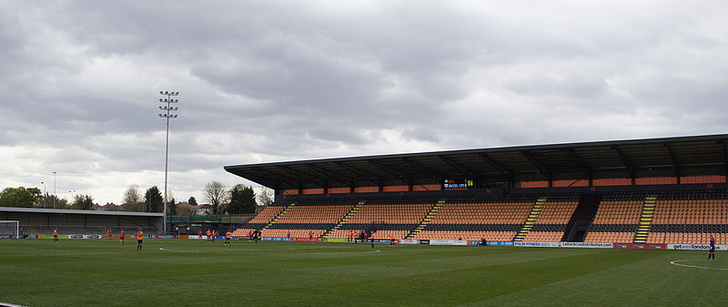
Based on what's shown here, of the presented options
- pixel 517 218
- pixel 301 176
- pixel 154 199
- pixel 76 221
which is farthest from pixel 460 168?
pixel 154 199

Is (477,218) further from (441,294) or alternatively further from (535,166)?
(441,294)

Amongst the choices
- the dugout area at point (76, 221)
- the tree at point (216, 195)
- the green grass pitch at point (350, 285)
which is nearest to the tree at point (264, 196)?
the tree at point (216, 195)

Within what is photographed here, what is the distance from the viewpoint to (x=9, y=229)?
7394cm

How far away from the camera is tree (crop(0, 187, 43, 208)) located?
131 m

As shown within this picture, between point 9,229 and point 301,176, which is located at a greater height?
point 301,176

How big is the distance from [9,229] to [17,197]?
67260mm

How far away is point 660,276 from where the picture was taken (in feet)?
70.6

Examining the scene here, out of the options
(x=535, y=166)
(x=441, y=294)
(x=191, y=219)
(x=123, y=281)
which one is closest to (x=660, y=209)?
(x=535, y=166)

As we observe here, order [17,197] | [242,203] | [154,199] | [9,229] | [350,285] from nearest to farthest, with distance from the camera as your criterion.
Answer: [350,285]
[9,229]
[17,197]
[242,203]
[154,199]

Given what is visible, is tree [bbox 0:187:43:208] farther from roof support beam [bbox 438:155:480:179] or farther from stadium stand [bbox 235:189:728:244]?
roof support beam [bbox 438:155:480:179]

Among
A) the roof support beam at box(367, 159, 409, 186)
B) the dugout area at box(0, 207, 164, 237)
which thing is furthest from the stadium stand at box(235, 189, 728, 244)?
the dugout area at box(0, 207, 164, 237)

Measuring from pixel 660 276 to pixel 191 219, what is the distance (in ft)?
291

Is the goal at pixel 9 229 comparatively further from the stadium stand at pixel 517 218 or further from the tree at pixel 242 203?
the tree at pixel 242 203

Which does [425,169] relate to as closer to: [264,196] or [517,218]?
[517,218]
